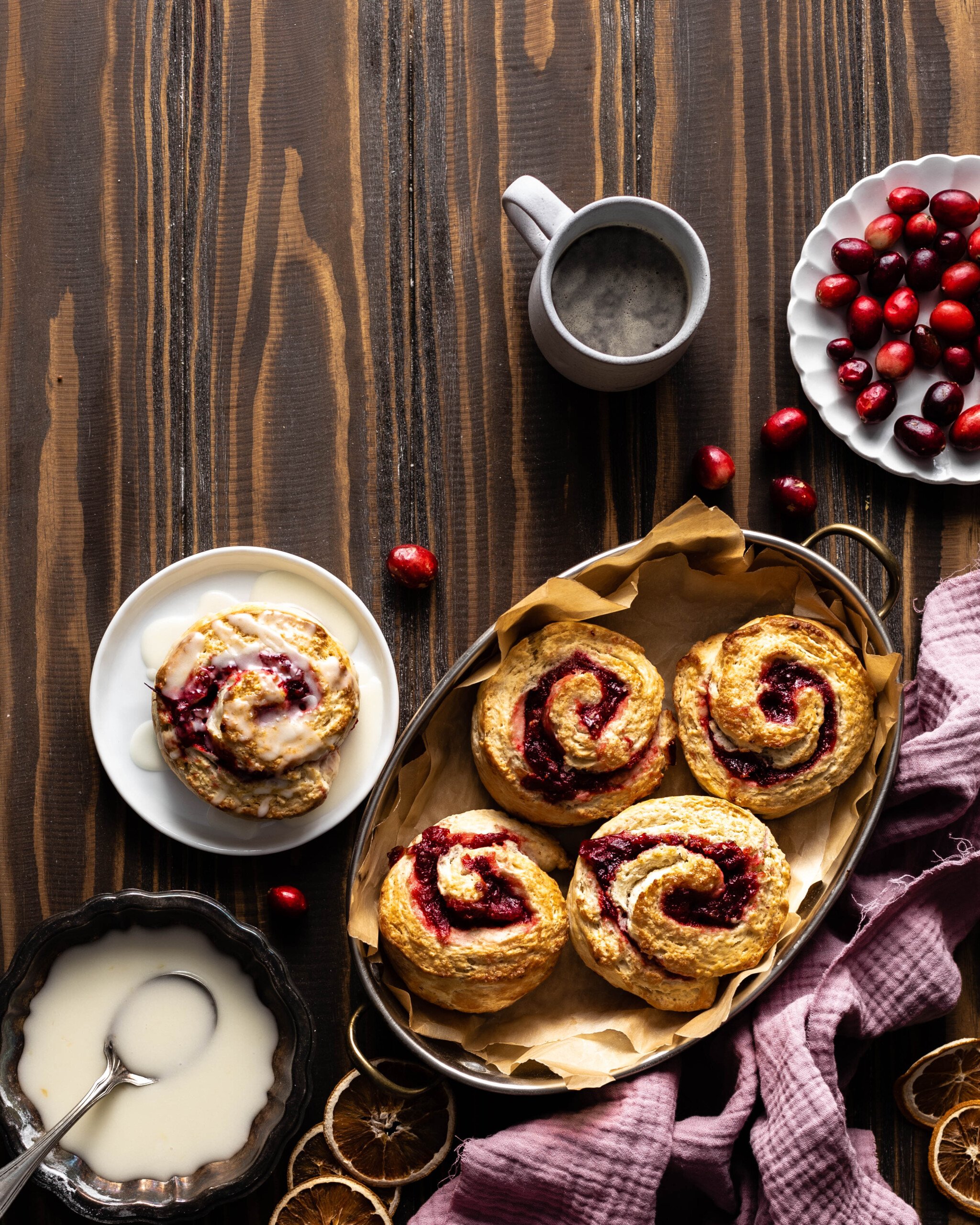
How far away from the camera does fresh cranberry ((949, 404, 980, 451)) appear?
2506mm

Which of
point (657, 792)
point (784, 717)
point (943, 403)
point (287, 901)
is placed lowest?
point (287, 901)

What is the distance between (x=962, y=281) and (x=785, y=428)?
0.55 m

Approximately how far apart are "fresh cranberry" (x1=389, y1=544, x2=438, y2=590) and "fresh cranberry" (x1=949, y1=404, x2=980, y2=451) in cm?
129

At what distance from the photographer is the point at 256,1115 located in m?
2.34

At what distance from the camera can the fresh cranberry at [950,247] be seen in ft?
8.29

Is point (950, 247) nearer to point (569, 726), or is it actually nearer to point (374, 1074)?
point (569, 726)

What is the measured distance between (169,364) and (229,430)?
22cm

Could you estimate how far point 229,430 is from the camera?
101 inches

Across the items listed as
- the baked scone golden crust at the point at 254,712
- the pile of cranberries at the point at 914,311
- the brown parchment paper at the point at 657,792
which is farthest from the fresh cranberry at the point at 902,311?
the baked scone golden crust at the point at 254,712

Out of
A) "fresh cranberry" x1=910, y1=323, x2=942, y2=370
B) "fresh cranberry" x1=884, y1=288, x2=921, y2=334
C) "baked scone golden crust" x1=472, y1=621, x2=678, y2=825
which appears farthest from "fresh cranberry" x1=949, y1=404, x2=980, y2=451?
"baked scone golden crust" x1=472, y1=621, x2=678, y2=825

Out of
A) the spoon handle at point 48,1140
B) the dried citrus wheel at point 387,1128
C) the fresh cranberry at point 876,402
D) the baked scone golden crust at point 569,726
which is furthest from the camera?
the fresh cranberry at point 876,402

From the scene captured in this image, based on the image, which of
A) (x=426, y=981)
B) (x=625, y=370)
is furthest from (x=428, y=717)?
(x=625, y=370)

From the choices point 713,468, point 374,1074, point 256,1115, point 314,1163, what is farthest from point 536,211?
point 314,1163

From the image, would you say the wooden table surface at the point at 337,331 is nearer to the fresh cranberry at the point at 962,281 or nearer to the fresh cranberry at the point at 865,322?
the fresh cranberry at the point at 865,322
